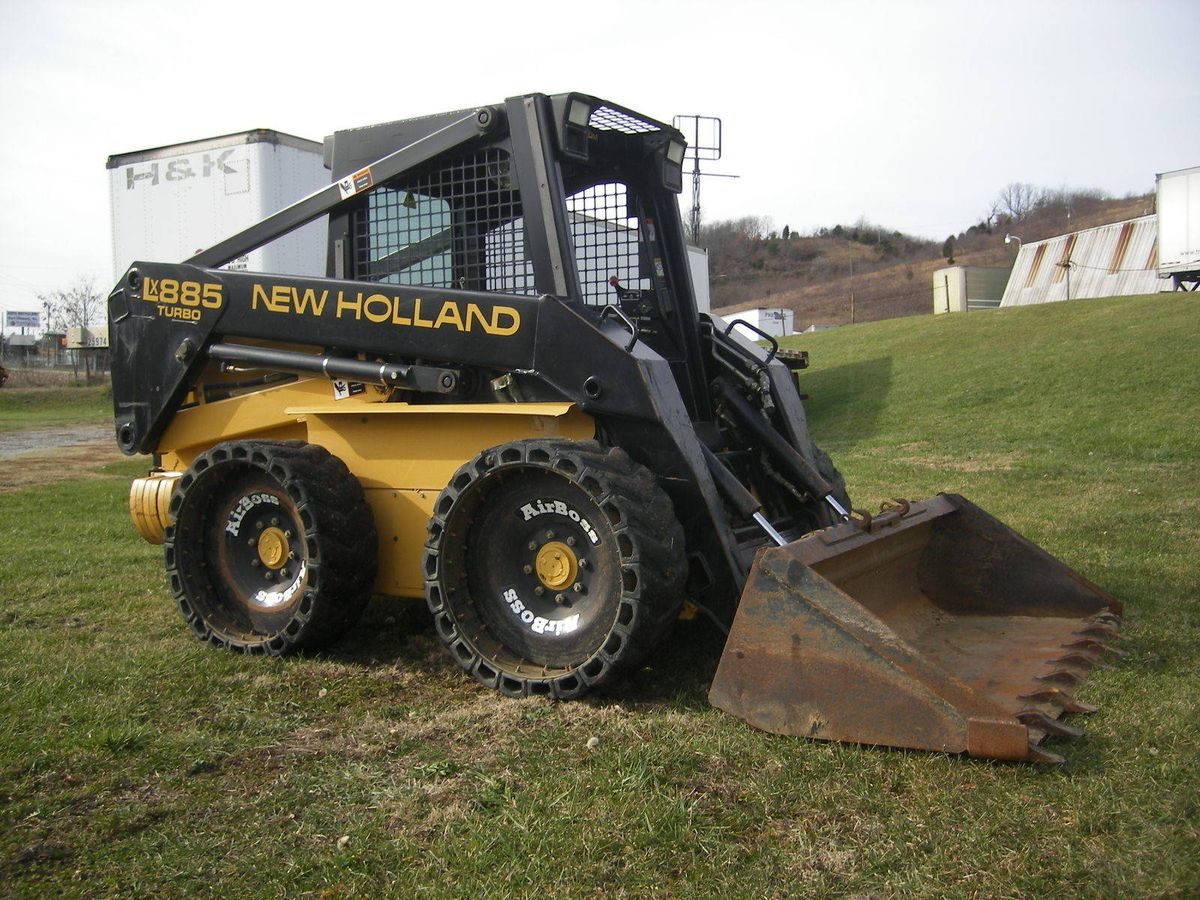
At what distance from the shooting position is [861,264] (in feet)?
279

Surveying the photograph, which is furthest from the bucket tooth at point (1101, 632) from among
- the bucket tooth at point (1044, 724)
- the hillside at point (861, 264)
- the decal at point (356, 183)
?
the hillside at point (861, 264)

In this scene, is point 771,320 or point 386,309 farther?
point 771,320

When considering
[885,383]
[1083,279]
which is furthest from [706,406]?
[1083,279]

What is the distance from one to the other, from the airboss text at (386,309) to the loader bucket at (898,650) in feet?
5.52

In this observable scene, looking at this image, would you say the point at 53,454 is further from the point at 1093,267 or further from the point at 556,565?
the point at 1093,267

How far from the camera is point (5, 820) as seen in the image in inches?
139

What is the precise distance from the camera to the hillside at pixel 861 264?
63156 millimetres

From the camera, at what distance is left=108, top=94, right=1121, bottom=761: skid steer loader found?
4.30 m

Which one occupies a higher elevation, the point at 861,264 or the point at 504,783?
the point at 861,264

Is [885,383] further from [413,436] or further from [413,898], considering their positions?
[413,898]

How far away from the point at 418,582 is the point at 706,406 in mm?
1839

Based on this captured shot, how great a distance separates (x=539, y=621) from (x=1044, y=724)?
81.2 inches

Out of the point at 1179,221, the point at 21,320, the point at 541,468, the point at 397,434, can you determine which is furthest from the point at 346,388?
the point at 21,320

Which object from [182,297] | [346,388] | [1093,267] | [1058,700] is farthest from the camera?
[1093,267]
